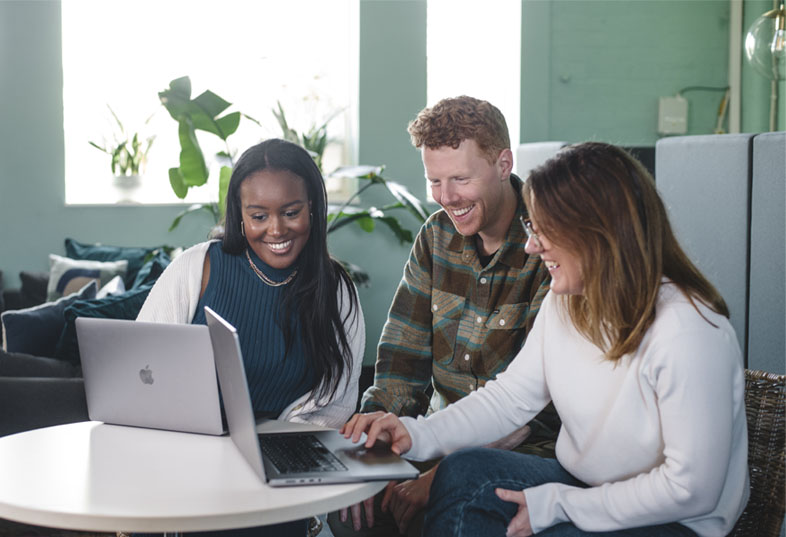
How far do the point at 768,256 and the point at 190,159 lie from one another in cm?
234

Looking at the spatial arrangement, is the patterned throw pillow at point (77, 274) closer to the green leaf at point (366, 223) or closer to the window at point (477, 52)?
the green leaf at point (366, 223)

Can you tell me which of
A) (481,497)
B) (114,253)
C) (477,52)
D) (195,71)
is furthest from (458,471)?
(477,52)

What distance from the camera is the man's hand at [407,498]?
1.72 m

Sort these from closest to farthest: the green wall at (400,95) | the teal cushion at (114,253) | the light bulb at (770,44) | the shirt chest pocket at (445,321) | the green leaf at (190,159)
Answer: the shirt chest pocket at (445,321)
the light bulb at (770,44)
the green leaf at (190,159)
the teal cushion at (114,253)
the green wall at (400,95)

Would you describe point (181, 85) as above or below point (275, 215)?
above

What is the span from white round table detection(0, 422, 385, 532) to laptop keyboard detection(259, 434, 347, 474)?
0.05 m

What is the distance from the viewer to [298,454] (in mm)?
1453

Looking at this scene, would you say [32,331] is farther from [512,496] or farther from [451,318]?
[512,496]

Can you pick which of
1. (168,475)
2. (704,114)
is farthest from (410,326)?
(704,114)

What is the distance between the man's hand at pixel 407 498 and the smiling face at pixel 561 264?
51 cm

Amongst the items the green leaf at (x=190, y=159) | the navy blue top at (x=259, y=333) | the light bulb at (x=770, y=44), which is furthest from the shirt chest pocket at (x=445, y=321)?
the light bulb at (x=770, y=44)

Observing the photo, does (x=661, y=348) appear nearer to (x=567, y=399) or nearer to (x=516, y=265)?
(x=567, y=399)

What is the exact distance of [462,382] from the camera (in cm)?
202

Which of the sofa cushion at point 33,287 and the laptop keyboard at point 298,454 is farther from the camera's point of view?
the sofa cushion at point 33,287
